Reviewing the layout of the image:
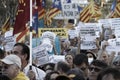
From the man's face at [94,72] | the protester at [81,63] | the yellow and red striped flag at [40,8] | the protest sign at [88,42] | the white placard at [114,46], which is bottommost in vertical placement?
the protest sign at [88,42]

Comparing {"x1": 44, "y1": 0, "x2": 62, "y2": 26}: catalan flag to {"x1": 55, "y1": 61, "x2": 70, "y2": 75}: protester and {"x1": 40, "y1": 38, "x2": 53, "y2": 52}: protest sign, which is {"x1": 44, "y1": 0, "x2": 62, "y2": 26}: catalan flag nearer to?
{"x1": 40, "y1": 38, "x2": 53, "y2": 52}: protest sign

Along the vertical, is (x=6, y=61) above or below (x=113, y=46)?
above

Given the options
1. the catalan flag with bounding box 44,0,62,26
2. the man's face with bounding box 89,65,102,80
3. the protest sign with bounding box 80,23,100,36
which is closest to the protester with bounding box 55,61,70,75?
the man's face with bounding box 89,65,102,80

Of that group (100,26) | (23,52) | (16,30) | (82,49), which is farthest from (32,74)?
(100,26)

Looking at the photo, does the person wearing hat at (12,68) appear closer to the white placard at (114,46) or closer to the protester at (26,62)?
the protester at (26,62)

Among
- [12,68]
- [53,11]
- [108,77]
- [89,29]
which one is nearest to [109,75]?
[108,77]

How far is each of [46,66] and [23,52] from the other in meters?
0.83

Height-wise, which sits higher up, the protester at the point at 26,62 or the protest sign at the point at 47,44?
the protester at the point at 26,62

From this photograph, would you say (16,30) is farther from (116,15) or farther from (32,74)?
(116,15)

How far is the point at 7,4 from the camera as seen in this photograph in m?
35.5

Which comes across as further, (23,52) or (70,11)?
(70,11)

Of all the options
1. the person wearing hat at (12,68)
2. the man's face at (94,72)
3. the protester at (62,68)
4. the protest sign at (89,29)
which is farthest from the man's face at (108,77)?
the protest sign at (89,29)

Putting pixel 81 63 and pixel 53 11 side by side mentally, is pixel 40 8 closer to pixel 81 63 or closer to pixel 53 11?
pixel 81 63

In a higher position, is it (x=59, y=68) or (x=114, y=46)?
(x=59, y=68)
